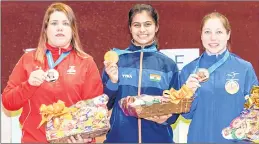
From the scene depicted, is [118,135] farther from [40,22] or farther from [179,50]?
[40,22]

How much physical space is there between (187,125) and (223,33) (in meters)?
0.45

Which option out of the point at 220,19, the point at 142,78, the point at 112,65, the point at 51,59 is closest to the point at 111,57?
the point at 112,65

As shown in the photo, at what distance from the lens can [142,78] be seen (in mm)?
2297

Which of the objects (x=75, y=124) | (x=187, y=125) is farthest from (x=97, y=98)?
(x=187, y=125)

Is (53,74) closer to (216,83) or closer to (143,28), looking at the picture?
(143,28)

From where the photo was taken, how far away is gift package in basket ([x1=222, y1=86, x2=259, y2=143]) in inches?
86.2

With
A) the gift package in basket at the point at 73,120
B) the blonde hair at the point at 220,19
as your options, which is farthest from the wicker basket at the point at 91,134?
the blonde hair at the point at 220,19

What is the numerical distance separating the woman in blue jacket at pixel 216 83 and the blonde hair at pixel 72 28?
0.49 meters

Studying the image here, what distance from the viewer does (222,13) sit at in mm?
2494

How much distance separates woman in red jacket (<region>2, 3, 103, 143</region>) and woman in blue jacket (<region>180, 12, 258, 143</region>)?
1.45 feet

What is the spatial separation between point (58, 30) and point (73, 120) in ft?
1.35

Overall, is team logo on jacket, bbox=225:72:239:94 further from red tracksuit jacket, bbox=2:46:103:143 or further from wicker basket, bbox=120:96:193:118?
red tracksuit jacket, bbox=2:46:103:143

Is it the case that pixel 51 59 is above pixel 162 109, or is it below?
above

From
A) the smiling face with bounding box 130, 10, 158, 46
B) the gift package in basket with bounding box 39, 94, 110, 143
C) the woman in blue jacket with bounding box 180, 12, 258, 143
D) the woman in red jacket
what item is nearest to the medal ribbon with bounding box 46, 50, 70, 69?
the woman in red jacket
